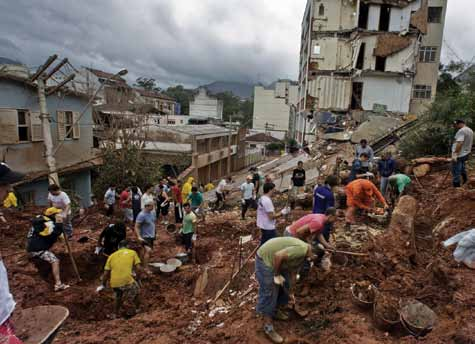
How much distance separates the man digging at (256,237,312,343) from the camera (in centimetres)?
369

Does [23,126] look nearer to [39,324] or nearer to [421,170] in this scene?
[39,324]

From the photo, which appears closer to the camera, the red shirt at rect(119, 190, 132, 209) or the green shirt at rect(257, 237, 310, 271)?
the green shirt at rect(257, 237, 310, 271)

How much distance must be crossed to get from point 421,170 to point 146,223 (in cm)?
875

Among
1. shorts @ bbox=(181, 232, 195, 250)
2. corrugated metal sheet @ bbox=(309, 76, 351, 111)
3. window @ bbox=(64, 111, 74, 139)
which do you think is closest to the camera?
shorts @ bbox=(181, 232, 195, 250)

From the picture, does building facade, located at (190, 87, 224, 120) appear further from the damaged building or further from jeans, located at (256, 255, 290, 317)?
jeans, located at (256, 255, 290, 317)

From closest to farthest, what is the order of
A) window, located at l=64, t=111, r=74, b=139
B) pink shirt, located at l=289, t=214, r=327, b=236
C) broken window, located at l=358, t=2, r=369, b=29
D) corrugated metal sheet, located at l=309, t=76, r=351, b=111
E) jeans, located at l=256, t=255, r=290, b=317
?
jeans, located at l=256, t=255, r=290, b=317, pink shirt, located at l=289, t=214, r=327, b=236, window, located at l=64, t=111, r=74, b=139, broken window, located at l=358, t=2, r=369, b=29, corrugated metal sheet, located at l=309, t=76, r=351, b=111

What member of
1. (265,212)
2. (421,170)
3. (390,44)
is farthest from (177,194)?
(390,44)

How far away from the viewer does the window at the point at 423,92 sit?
22906mm

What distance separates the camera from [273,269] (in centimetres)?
372

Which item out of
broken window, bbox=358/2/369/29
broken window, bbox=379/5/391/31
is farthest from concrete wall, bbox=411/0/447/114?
broken window, bbox=358/2/369/29

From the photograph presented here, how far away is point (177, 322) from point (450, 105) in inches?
466

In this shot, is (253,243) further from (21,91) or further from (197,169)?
(197,169)

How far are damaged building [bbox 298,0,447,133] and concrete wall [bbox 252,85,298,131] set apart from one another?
32810 millimetres

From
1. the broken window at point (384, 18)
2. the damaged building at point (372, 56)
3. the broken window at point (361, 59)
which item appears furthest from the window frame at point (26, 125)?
the broken window at point (384, 18)
